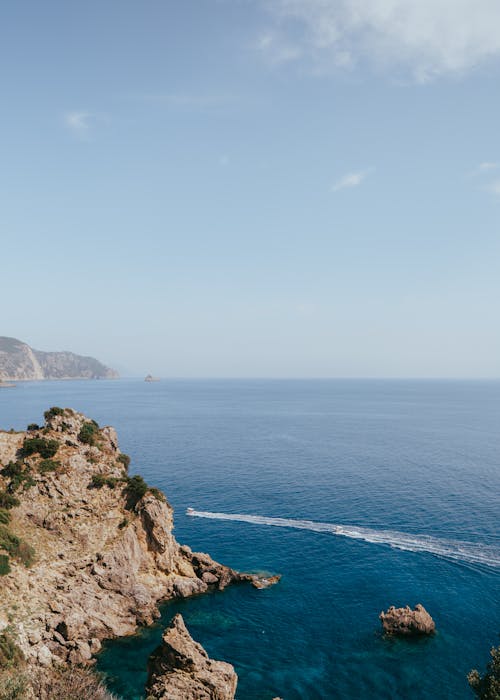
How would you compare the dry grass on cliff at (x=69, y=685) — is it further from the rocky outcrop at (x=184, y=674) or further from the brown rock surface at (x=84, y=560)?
the rocky outcrop at (x=184, y=674)

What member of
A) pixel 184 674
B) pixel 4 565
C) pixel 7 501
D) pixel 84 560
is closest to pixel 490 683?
pixel 184 674

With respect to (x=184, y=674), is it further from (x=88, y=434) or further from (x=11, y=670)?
(x=88, y=434)

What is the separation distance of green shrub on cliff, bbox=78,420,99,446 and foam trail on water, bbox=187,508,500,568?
27.3 m

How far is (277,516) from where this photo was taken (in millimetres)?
89875

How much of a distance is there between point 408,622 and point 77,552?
1766 inches

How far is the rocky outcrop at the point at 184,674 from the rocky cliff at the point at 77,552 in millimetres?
13524

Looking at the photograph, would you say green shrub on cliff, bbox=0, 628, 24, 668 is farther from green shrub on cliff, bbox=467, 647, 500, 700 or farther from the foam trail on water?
the foam trail on water

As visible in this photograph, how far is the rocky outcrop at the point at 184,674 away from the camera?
127 ft

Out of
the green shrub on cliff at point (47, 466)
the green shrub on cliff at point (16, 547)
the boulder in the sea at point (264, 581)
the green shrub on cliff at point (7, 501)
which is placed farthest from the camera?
the green shrub on cliff at point (47, 466)

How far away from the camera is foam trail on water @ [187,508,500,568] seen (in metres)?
71.4

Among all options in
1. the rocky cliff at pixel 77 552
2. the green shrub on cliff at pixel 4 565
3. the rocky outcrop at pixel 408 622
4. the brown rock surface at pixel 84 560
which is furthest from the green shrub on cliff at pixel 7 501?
the rocky outcrop at pixel 408 622

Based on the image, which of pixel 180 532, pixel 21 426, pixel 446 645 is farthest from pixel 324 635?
pixel 21 426

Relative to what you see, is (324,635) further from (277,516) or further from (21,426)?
(21,426)

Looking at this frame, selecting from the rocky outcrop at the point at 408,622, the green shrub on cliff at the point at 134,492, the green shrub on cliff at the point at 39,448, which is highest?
the green shrub on cliff at the point at 39,448
